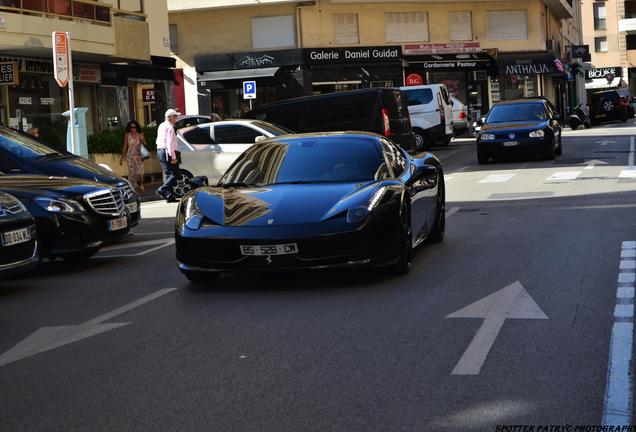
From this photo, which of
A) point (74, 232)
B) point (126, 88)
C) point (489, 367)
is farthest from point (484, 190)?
point (126, 88)

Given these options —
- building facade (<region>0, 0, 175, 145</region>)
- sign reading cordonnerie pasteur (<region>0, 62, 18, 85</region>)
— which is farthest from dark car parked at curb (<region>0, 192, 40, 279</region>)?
sign reading cordonnerie pasteur (<region>0, 62, 18, 85</region>)

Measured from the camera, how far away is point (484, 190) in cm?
1955

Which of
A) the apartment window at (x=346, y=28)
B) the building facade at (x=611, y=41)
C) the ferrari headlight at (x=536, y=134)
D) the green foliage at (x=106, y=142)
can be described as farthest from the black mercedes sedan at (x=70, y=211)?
the building facade at (x=611, y=41)

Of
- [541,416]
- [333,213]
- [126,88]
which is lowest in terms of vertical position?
[541,416]

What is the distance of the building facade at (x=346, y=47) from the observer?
48.3 m

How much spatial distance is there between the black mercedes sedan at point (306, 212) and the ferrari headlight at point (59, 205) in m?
2.15

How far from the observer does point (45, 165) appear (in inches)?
563

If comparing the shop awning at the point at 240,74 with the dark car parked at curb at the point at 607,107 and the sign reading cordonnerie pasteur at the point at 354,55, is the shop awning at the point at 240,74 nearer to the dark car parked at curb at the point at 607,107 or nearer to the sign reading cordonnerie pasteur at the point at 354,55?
the sign reading cordonnerie pasteur at the point at 354,55

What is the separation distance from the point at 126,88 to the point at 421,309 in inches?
1070

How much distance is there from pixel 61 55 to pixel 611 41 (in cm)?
8575

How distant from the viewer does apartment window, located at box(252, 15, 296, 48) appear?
48.4 metres

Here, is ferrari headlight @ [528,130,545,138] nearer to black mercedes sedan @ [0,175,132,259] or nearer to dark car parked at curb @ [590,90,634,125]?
black mercedes sedan @ [0,175,132,259]

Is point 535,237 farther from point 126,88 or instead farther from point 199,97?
point 199,97

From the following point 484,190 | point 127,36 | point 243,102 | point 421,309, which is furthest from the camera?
point 243,102
